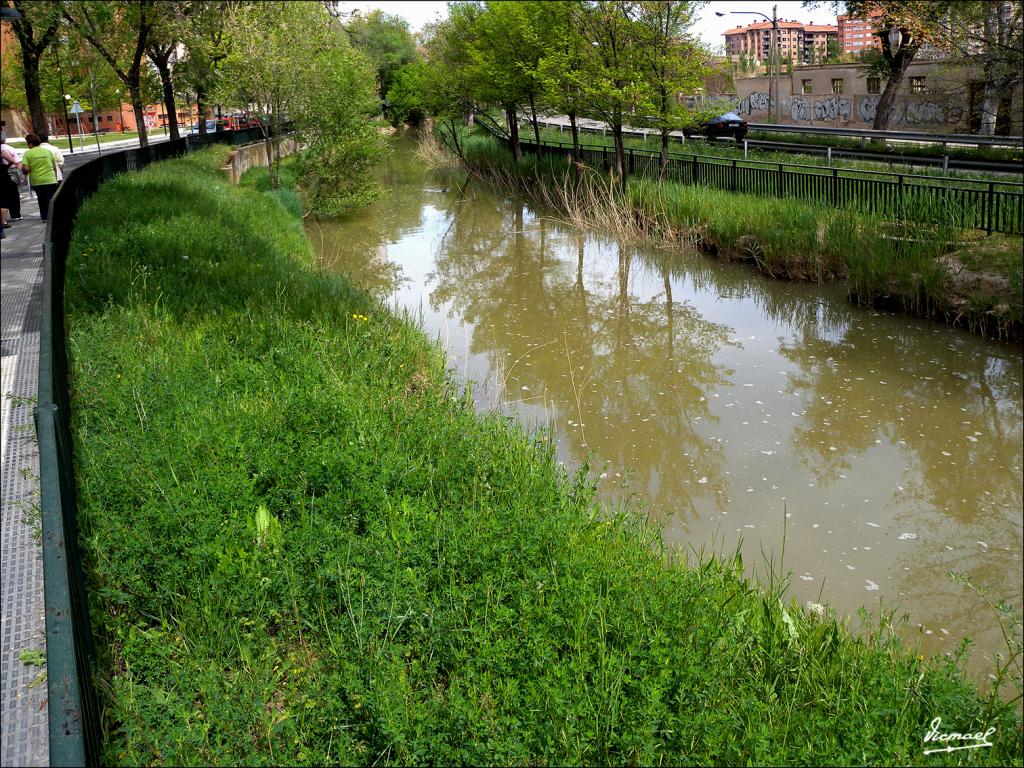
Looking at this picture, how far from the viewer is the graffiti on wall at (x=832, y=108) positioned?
5484cm

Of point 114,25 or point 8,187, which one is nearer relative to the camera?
point 8,187

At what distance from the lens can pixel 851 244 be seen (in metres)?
16.0

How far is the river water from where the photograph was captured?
756 cm

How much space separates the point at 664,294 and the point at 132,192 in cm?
1024

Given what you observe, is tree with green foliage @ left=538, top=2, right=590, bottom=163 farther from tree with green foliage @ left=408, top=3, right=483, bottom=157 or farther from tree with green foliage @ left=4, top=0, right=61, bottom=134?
tree with green foliage @ left=4, top=0, right=61, bottom=134

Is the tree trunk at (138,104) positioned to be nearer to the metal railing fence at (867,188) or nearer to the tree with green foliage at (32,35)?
the tree with green foliage at (32,35)

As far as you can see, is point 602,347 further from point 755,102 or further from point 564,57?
point 755,102

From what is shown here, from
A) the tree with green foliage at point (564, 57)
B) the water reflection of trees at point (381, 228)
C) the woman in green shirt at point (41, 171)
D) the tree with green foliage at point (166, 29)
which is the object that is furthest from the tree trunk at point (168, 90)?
the woman in green shirt at point (41, 171)

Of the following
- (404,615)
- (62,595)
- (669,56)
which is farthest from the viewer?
(669,56)

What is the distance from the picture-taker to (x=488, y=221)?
93.1ft

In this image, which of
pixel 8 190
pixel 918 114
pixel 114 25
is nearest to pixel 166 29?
pixel 114 25

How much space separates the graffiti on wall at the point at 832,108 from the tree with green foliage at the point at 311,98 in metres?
36.3

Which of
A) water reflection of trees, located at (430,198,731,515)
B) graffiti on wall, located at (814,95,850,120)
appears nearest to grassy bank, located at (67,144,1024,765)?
water reflection of trees, located at (430,198,731,515)

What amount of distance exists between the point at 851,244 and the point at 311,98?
15.7m
